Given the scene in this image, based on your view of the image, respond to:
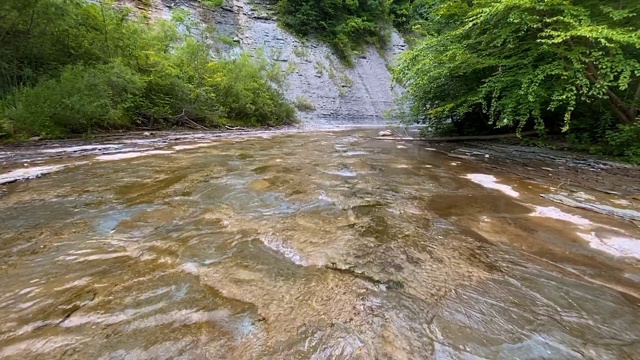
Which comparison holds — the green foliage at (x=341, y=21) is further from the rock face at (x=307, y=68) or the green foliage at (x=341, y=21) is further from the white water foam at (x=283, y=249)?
the white water foam at (x=283, y=249)

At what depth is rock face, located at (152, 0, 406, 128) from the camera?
58.8 feet

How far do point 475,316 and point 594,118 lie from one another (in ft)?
22.9

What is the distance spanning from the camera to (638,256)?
218 cm

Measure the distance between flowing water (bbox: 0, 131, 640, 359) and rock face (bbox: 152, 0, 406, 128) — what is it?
1350 cm

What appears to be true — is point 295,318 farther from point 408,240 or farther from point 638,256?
point 638,256

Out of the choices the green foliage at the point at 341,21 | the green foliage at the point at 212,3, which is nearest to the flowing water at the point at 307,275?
the green foliage at the point at 212,3

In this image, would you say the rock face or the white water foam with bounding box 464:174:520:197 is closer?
the white water foam with bounding box 464:174:520:197

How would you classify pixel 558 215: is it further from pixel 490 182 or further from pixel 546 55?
pixel 546 55

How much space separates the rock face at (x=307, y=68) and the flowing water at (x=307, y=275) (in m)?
13.5

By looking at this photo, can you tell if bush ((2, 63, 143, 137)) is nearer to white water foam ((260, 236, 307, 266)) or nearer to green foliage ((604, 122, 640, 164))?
white water foam ((260, 236, 307, 266))

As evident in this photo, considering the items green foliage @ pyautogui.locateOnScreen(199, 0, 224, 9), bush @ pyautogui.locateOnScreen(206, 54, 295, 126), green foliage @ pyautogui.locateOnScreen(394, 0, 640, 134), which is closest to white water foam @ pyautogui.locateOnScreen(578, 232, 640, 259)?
green foliage @ pyautogui.locateOnScreen(394, 0, 640, 134)

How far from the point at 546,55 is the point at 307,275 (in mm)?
6516

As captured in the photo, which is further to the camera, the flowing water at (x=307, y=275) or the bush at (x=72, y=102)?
the bush at (x=72, y=102)

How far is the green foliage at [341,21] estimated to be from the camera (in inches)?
806
